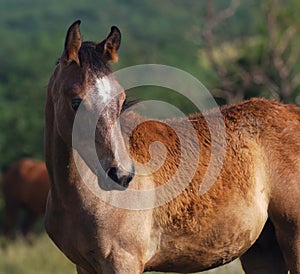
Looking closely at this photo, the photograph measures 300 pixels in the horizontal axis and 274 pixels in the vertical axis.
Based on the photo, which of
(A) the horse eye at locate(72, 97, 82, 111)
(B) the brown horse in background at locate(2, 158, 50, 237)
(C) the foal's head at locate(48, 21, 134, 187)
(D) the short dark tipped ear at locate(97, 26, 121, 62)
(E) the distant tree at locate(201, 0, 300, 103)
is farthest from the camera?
(E) the distant tree at locate(201, 0, 300, 103)

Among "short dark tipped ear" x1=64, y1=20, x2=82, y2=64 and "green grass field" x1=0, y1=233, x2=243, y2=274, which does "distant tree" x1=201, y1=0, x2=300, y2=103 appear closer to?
"green grass field" x1=0, y1=233, x2=243, y2=274

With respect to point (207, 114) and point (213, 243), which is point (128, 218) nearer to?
point (213, 243)

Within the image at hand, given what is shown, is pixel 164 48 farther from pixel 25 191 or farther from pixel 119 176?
pixel 119 176

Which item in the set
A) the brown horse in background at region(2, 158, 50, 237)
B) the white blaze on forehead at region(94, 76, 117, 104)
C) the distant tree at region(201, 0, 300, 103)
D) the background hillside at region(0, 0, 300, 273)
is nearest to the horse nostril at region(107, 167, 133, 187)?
the white blaze on forehead at region(94, 76, 117, 104)

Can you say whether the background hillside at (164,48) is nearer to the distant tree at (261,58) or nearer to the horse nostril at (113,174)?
the distant tree at (261,58)

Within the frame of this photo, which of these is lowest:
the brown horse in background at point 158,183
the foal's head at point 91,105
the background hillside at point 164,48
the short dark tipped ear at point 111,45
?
the background hillside at point 164,48

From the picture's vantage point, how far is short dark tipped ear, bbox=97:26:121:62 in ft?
19.2

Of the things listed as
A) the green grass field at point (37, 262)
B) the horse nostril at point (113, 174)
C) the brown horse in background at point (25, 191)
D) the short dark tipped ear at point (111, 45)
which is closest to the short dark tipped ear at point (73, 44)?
the short dark tipped ear at point (111, 45)

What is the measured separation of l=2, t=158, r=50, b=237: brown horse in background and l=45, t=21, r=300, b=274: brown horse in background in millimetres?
14220

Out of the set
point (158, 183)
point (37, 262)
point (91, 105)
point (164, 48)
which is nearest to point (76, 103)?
point (91, 105)

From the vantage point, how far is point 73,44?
571 cm

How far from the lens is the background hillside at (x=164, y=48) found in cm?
2269

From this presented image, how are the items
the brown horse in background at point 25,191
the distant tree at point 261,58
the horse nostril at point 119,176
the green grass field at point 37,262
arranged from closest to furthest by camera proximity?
the horse nostril at point 119,176 → the green grass field at point 37,262 → the brown horse in background at point 25,191 → the distant tree at point 261,58

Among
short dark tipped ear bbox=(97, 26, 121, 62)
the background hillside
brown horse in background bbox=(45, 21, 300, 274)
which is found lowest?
the background hillside
